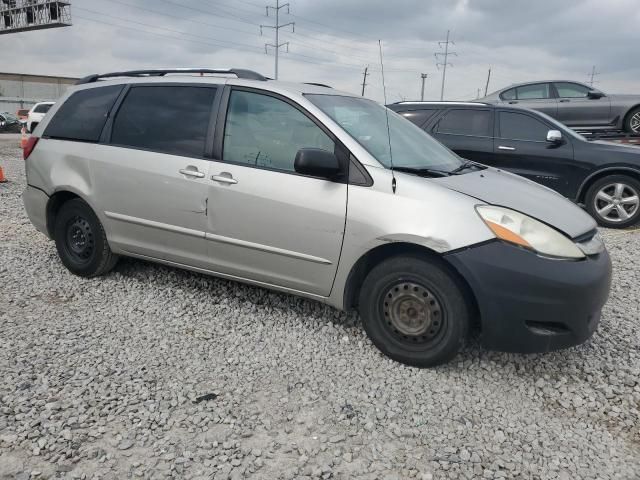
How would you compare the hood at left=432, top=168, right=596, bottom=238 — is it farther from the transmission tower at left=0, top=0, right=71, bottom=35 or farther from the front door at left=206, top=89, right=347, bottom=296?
the transmission tower at left=0, top=0, right=71, bottom=35

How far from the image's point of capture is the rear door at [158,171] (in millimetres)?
3646

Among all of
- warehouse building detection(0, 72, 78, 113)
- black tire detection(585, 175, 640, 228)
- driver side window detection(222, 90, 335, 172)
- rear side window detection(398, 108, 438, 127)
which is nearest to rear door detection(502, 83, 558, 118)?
rear side window detection(398, 108, 438, 127)

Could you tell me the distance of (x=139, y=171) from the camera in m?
3.83

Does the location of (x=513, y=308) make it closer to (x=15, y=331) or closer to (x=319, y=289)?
(x=319, y=289)

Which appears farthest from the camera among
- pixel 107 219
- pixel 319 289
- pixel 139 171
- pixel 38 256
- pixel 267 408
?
pixel 38 256

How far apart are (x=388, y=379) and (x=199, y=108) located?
231 centimetres

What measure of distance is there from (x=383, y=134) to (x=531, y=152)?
15.1ft

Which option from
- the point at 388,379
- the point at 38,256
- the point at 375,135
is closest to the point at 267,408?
the point at 388,379

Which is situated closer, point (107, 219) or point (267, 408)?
point (267, 408)

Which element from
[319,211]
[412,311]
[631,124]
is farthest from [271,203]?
[631,124]

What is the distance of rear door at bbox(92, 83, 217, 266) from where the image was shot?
3646 millimetres

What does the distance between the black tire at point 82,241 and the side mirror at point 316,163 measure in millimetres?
2050

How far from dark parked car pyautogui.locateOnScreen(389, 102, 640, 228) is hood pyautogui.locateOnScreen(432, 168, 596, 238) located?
4.12 m

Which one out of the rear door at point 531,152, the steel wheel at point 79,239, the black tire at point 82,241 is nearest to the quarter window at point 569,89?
the rear door at point 531,152
